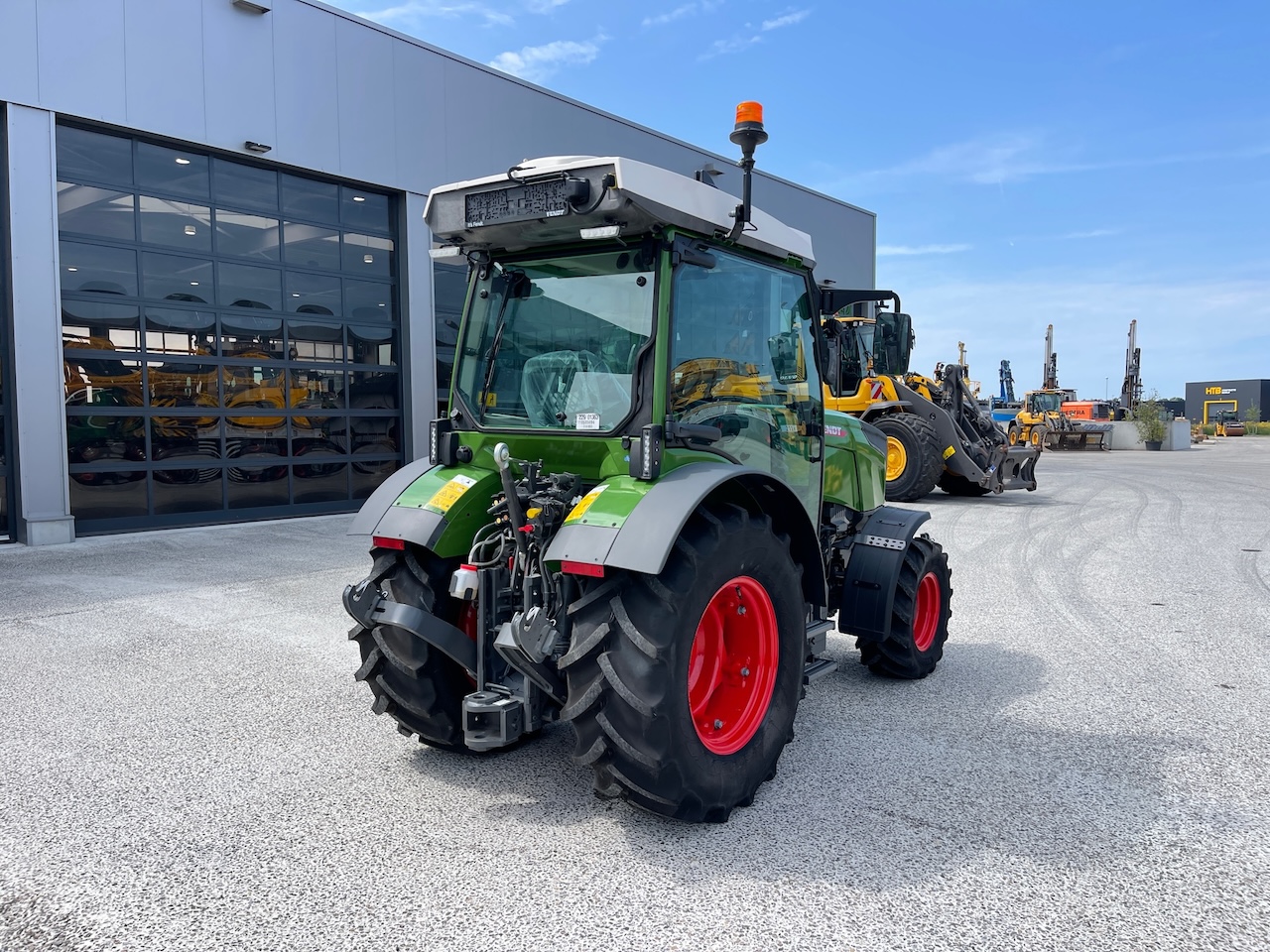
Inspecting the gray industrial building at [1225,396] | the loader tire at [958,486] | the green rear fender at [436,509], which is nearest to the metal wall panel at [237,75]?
the green rear fender at [436,509]

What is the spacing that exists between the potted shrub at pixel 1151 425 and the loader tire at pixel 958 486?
23.2 metres

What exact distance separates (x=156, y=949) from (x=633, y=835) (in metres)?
1.45

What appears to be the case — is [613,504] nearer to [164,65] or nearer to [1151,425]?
[164,65]

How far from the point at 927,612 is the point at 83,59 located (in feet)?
34.0

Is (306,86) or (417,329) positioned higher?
(306,86)

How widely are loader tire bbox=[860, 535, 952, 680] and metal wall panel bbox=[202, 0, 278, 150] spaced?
32.8 feet

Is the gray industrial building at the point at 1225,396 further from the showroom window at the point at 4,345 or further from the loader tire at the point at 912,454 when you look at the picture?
the showroom window at the point at 4,345

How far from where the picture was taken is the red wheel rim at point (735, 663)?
347 cm

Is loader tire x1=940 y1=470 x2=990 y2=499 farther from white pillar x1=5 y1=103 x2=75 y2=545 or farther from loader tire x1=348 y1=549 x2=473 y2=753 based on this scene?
loader tire x1=348 y1=549 x2=473 y2=753

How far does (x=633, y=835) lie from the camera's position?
124 inches

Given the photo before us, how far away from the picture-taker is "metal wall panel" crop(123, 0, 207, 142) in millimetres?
10258

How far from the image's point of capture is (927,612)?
518cm

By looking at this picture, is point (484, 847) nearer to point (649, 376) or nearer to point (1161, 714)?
point (649, 376)

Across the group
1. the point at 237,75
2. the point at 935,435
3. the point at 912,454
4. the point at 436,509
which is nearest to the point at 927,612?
the point at 436,509
